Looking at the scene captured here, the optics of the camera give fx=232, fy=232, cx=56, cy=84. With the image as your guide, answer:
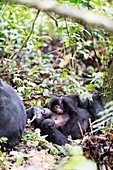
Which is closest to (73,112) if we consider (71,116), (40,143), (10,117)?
(71,116)

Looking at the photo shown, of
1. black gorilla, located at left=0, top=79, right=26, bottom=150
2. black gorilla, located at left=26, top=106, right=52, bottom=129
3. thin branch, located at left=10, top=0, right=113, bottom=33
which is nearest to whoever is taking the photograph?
thin branch, located at left=10, top=0, right=113, bottom=33

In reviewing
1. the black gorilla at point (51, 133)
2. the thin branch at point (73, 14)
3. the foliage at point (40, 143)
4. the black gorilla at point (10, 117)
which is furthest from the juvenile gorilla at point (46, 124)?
the thin branch at point (73, 14)

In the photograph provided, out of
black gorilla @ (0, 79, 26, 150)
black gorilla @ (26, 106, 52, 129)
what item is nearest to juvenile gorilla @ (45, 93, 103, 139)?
black gorilla @ (26, 106, 52, 129)

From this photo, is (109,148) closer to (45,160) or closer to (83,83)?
(45,160)

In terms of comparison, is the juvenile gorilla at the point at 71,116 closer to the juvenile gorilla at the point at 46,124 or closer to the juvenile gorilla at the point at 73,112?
the juvenile gorilla at the point at 73,112

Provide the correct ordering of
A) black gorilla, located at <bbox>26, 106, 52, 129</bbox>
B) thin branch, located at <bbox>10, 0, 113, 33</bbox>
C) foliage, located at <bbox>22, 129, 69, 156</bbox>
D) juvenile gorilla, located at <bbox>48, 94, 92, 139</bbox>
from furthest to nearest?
juvenile gorilla, located at <bbox>48, 94, 92, 139</bbox>
black gorilla, located at <bbox>26, 106, 52, 129</bbox>
foliage, located at <bbox>22, 129, 69, 156</bbox>
thin branch, located at <bbox>10, 0, 113, 33</bbox>

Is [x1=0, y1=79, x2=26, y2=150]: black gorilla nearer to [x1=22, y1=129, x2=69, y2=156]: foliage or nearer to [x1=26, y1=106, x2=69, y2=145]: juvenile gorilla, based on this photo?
[x1=22, y1=129, x2=69, y2=156]: foliage

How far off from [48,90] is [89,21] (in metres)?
4.16

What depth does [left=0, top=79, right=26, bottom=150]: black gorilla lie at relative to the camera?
8.96 feet

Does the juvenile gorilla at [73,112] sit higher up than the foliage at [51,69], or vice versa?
the foliage at [51,69]

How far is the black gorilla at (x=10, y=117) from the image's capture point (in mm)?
2732

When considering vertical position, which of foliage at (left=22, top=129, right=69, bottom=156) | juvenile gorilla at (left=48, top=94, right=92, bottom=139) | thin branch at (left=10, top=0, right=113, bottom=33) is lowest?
foliage at (left=22, top=129, right=69, bottom=156)

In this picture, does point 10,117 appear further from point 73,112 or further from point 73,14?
point 73,14

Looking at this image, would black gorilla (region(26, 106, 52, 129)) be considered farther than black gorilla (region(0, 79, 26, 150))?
Yes
